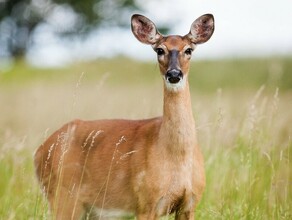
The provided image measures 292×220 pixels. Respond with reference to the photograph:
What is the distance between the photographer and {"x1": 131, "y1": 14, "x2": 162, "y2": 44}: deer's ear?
554 cm

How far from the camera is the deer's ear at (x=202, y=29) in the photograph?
18.1 ft

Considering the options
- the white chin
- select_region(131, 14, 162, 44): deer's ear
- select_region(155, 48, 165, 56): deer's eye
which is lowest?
the white chin

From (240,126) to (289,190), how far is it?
1.06 meters

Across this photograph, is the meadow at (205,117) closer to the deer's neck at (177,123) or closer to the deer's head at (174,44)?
the deer's neck at (177,123)

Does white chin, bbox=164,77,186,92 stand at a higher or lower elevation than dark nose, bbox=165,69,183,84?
lower

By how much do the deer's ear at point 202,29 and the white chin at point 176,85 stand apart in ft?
1.32

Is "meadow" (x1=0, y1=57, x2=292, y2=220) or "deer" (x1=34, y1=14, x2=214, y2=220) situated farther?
"meadow" (x1=0, y1=57, x2=292, y2=220)

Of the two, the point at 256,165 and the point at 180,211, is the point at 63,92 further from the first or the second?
the point at 180,211

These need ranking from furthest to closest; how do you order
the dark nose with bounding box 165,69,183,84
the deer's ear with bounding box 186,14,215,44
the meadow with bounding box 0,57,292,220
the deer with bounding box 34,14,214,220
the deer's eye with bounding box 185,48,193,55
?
the meadow with bounding box 0,57,292,220, the deer's ear with bounding box 186,14,215,44, the deer's eye with bounding box 185,48,193,55, the deer with bounding box 34,14,214,220, the dark nose with bounding box 165,69,183,84

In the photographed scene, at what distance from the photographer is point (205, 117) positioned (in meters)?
7.34

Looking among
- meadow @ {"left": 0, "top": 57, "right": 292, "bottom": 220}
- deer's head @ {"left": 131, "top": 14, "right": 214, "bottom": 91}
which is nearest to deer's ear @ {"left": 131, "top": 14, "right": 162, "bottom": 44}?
deer's head @ {"left": 131, "top": 14, "right": 214, "bottom": 91}

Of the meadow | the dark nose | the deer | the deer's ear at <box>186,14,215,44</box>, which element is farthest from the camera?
the meadow

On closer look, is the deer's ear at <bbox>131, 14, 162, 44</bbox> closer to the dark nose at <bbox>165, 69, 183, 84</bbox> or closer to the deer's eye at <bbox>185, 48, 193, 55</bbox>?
the deer's eye at <bbox>185, 48, 193, 55</bbox>

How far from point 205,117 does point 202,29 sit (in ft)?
6.01
